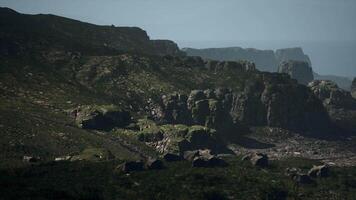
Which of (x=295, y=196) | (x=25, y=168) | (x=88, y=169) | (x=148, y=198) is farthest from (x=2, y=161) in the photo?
(x=295, y=196)

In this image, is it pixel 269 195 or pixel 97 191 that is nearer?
pixel 97 191

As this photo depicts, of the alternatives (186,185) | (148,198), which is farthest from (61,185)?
(186,185)

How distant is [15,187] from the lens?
16350 cm

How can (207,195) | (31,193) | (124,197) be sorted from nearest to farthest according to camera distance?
(31,193) → (124,197) → (207,195)

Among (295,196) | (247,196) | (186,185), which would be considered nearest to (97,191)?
(186,185)

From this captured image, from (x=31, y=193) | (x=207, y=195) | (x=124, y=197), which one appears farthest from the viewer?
(x=207, y=195)

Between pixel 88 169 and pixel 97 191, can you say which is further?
pixel 88 169

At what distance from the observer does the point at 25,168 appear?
609 ft

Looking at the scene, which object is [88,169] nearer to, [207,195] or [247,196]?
[207,195]

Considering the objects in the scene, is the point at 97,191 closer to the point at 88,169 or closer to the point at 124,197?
the point at 124,197

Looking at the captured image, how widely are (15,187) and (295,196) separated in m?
99.5

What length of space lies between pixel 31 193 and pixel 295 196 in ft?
312

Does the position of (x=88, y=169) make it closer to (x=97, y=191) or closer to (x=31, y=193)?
(x=97, y=191)

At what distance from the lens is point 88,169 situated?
644 ft
